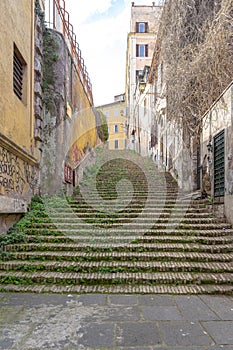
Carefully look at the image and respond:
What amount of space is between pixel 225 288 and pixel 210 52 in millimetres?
5238

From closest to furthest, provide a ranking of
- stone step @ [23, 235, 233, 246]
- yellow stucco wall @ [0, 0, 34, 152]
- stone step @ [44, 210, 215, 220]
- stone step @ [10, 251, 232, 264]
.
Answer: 1. stone step @ [10, 251, 232, 264]
2. stone step @ [23, 235, 233, 246]
3. yellow stucco wall @ [0, 0, 34, 152]
4. stone step @ [44, 210, 215, 220]

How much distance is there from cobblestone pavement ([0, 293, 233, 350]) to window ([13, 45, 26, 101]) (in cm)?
431

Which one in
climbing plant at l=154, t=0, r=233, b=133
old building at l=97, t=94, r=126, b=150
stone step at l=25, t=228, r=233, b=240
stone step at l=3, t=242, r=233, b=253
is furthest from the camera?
old building at l=97, t=94, r=126, b=150

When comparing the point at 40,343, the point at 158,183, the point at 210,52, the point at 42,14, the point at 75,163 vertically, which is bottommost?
the point at 40,343

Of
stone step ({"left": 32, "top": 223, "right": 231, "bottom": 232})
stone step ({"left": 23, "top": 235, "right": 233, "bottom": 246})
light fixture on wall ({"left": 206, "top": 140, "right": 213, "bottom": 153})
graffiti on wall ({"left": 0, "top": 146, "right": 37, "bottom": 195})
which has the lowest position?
stone step ({"left": 23, "top": 235, "right": 233, "bottom": 246})

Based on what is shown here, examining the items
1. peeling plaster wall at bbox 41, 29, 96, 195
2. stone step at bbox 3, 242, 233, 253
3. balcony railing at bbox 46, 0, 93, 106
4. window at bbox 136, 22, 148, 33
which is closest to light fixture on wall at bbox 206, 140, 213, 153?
stone step at bbox 3, 242, 233, 253

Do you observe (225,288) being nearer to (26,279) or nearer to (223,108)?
(26,279)

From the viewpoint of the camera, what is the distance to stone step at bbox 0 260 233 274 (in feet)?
15.8

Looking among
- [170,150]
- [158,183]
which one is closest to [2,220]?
[158,183]

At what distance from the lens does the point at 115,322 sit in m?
3.27

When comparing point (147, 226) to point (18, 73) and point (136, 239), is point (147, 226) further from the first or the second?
point (18, 73)

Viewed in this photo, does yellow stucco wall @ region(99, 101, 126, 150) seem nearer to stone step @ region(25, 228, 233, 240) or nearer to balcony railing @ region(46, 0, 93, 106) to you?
balcony railing @ region(46, 0, 93, 106)

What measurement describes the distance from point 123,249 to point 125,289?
3.77 feet

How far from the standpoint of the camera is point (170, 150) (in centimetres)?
1241
